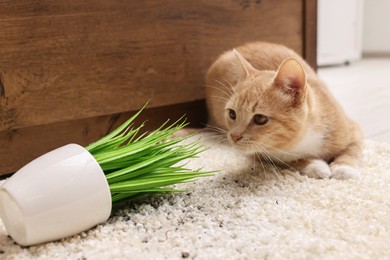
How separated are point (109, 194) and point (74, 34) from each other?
0.78m

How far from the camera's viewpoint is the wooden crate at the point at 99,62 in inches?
56.2

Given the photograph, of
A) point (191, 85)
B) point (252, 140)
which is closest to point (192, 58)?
point (191, 85)

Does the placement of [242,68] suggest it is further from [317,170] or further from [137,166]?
[137,166]

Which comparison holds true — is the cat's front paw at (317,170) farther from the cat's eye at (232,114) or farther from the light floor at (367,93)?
the light floor at (367,93)

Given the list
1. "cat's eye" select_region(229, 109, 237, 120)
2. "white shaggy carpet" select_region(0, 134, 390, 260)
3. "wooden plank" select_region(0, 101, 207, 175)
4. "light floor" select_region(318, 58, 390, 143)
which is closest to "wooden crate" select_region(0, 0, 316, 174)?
"wooden plank" select_region(0, 101, 207, 175)

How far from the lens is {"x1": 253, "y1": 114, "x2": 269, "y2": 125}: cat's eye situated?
4.06 feet

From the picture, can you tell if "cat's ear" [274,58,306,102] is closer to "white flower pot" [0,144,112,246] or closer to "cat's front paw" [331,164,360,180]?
"cat's front paw" [331,164,360,180]

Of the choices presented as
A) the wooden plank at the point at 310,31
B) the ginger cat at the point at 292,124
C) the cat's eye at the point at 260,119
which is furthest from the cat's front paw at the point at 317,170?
the wooden plank at the point at 310,31

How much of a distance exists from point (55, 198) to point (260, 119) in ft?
2.10

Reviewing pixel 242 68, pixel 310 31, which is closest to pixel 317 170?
pixel 242 68

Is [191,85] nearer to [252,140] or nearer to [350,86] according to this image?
[252,140]

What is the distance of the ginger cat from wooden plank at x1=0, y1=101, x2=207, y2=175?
1.61ft

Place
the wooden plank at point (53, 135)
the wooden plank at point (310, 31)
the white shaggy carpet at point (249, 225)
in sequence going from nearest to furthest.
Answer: the white shaggy carpet at point (249, 225), the wooden plank at point (53, 135), the wooden plank at point (310, 31)

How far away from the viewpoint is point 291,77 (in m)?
1.20
